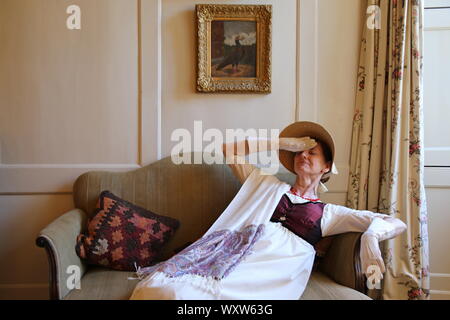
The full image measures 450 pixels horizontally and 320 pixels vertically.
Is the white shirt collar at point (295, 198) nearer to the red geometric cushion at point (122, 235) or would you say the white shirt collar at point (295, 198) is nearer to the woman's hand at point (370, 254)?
the woman's hand at point (370, 254)

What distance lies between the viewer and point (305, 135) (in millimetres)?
1998

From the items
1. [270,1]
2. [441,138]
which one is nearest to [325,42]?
[270,1]

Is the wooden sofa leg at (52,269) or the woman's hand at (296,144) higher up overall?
the woman's hand at (296,144)

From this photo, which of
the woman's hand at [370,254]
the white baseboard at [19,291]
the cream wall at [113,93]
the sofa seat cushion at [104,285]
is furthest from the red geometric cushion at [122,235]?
the woman's hand at [370,254]

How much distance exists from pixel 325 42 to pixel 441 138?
0.95m

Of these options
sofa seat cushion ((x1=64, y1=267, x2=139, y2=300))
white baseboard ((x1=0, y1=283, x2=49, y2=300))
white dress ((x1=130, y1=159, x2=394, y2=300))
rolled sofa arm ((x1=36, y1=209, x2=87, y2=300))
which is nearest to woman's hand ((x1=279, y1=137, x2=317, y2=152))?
white dress ((x1=130, y1=159, x2=394, y2=300))

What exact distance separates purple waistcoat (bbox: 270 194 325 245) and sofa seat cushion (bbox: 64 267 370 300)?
203 mm

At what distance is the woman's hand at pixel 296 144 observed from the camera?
6.19ft

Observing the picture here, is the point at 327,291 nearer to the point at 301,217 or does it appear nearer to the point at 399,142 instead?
the point at 301,217

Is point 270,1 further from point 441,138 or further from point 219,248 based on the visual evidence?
point 219,248

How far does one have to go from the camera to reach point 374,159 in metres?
2.18

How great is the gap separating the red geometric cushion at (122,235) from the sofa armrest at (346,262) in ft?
2.75

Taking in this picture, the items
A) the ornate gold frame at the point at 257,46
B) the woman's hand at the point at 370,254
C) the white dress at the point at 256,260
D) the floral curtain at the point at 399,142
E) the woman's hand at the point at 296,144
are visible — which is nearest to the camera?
the white dress at the point at 256,260

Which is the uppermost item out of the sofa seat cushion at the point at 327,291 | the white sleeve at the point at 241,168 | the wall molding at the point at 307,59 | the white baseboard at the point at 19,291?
the wall molding at the point at 307,59
